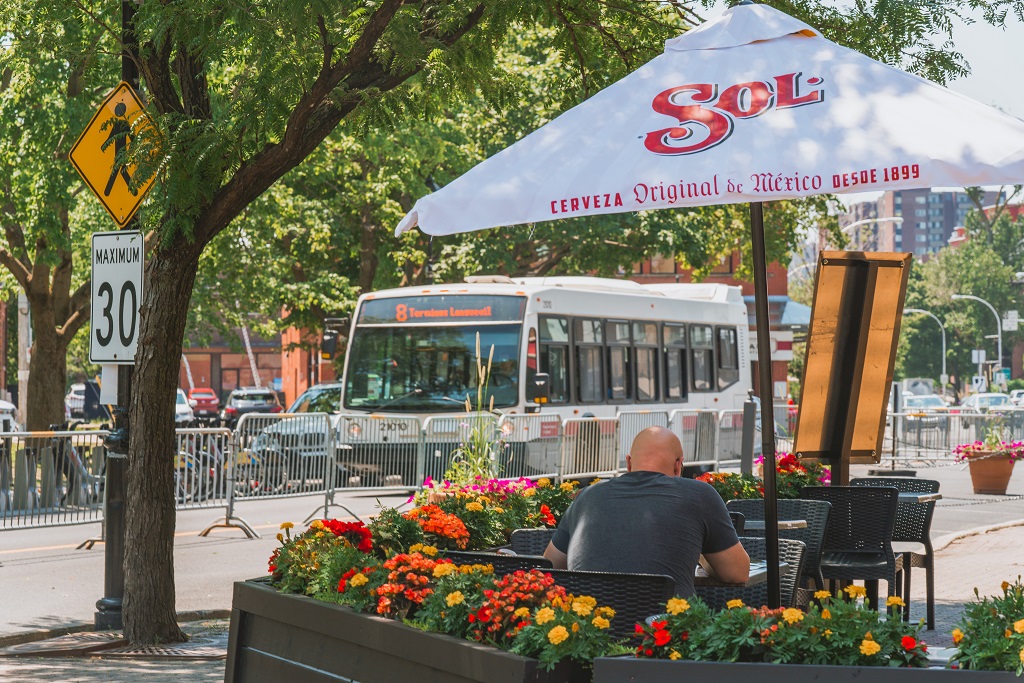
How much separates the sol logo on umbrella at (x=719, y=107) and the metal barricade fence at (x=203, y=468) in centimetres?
1158

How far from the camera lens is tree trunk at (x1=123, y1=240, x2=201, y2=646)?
823cm

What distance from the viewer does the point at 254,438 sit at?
1625 centimetres

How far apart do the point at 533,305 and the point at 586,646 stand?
55.6 feet

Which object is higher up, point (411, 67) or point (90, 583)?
point (411, 67)

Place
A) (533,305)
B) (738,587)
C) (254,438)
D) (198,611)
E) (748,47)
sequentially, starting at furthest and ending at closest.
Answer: (533,305) → (254,438) → (198,611) → (738,587) → (748,47)

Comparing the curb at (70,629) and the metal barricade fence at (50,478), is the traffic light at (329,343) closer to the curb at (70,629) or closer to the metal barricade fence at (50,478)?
the metal barricade fence at (50,478)

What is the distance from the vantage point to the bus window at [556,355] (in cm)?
2084

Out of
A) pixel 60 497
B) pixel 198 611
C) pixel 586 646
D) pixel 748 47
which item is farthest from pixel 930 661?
pixel 60 497

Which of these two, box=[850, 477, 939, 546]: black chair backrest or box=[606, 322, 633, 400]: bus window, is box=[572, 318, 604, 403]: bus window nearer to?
box=[606, 322, 633, 400]: bus window

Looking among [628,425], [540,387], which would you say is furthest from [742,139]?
[628,425]

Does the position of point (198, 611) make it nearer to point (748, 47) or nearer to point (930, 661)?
point (748, 47)

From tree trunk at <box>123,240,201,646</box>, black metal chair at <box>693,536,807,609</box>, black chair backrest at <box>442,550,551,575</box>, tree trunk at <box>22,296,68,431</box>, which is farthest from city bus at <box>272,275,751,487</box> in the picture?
black chair backrest at <box>442,550,551,575</box>

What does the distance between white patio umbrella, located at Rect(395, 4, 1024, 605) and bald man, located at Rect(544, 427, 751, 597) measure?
1.36 feet

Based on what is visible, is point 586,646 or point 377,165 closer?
point 586,646
